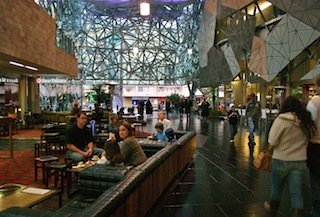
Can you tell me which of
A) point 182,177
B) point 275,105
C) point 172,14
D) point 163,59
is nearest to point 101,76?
point 163,59

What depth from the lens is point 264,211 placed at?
4.50 m

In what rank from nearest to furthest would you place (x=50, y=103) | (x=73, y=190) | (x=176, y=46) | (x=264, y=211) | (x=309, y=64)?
(x=264, y=211), (x=73, y=190), (x=309, y=64), (x=50, y=103), (x=176, y=46)

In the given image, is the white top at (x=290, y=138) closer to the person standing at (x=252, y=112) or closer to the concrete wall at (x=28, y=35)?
the person standing at (x=252, y=112)

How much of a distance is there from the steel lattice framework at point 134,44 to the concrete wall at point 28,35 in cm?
3050

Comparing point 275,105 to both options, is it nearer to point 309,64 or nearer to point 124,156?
point 309,64

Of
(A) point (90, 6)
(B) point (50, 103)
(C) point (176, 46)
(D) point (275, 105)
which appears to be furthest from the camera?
(C) point (176, 46)

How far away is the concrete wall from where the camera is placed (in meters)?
9.06

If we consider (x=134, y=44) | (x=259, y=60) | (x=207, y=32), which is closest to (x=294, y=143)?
(x=259, y=60)

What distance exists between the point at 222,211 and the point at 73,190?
2.59m

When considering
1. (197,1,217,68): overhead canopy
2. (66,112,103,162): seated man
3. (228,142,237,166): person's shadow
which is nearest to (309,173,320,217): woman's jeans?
(66,112,103,162): seated man

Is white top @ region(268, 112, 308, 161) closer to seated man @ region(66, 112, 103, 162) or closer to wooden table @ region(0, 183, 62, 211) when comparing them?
wooden table @ region(0, 183, 62, 211)

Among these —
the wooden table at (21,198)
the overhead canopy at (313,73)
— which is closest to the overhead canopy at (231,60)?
the overhead canopy at (313,73)

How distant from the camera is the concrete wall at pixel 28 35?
9062mm

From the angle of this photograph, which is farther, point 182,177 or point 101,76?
point 101,76
